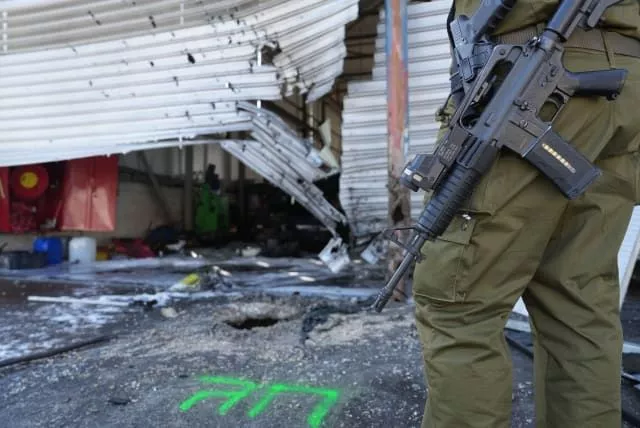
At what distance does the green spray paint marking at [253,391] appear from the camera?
2080mm

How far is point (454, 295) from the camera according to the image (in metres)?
1.19

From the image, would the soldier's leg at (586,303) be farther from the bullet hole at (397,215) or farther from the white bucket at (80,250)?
the white bucket at (80,250)

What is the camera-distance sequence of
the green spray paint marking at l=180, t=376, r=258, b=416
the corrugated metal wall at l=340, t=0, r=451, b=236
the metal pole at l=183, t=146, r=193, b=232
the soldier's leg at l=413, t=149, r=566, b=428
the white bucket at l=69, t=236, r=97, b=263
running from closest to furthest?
1. the soldier's leg at l=413, t=149, r=566, b=428
2. the green spray paint marking at l=180, t=376, r=258, b=416
3. the corrugated metal wall at l=340, t=0, r=451, b=236
4. the white bucket at l=69, t=236, r=97, b=263
5. the metal pole at l=183, t=146, r=193, b=232

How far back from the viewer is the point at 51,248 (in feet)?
20.8

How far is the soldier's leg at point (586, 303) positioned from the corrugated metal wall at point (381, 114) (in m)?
3.29

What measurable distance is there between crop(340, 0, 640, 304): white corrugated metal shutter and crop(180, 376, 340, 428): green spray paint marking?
8.76 feet

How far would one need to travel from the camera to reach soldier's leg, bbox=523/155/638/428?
1.31 m

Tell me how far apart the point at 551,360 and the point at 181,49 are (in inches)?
167

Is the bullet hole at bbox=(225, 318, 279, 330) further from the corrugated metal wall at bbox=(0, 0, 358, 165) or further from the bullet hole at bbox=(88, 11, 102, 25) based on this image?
the bullet hole at bbox=(88, 11, 102, 25)

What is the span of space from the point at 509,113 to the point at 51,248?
248 inches

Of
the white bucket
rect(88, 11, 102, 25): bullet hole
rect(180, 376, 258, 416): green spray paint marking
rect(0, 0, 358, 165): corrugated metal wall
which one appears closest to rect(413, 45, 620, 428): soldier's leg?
rect(180, 376, 258, 416): green spray paint marking

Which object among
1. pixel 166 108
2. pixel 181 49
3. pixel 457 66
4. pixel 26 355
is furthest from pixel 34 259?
pixel 457 66

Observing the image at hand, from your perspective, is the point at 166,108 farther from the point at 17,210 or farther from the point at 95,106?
the point at 17,210

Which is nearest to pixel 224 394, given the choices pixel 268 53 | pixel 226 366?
pixel 226 366
